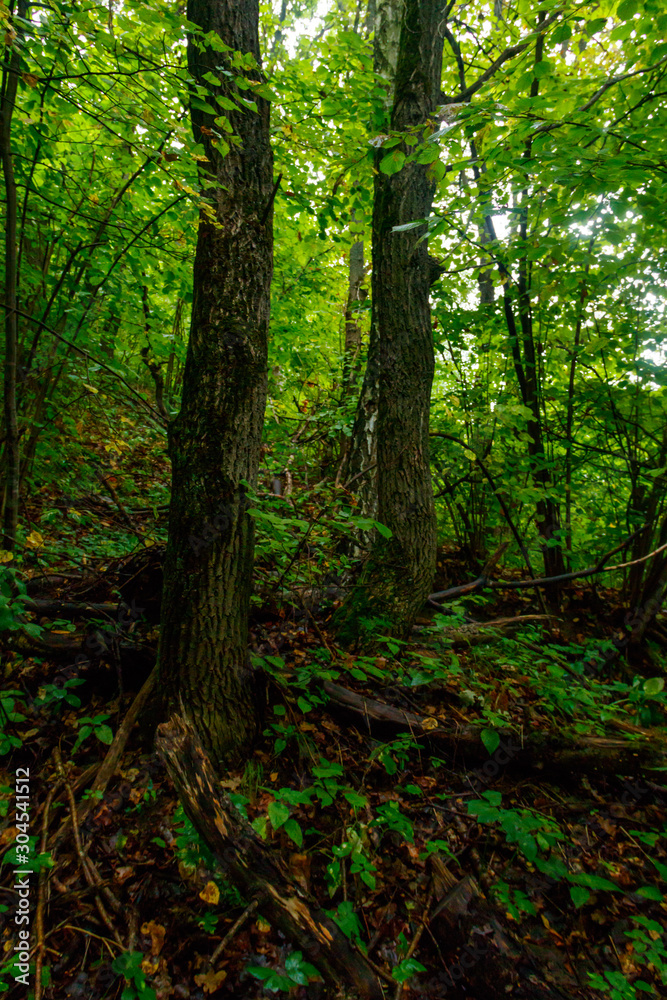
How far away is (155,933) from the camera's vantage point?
6.23 ft

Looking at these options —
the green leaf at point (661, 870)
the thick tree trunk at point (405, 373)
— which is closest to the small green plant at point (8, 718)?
the thick tree trunk at point (405, 373)

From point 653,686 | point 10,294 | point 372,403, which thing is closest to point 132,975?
point 653,686

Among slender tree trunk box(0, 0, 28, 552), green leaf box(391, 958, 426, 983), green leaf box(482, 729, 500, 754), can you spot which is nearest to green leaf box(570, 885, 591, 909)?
green leaf box(482, 729, 500, 754)

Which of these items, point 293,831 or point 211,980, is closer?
point 211,980

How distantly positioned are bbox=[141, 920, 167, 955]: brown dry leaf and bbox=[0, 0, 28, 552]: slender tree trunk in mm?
2196

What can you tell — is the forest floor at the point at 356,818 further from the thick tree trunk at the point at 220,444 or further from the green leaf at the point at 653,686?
the thick tree trunk at the point at 220,444

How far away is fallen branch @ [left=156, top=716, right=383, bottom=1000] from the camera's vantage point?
172cm

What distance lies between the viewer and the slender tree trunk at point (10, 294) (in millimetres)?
2656

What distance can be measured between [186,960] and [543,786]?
1981 mm

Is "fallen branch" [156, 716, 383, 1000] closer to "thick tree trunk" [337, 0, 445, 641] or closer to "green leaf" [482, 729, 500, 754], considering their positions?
"green leaf" [482, 729, 500, 754]

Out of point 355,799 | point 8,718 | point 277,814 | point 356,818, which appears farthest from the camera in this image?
point 8,718

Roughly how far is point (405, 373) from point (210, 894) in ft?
10.5

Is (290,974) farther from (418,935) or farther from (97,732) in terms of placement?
(97,732)

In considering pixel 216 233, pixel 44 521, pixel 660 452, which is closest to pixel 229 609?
pixel 216 233
